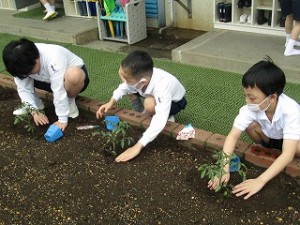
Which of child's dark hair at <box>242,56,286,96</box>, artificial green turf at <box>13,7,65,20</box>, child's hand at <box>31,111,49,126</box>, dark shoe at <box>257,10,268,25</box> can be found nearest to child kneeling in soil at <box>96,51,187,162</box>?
child's hand at <box>31,111,49,126</box>

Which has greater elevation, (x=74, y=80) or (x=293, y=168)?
(x=74, y=80)

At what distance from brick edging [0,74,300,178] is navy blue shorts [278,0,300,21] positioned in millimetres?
1988

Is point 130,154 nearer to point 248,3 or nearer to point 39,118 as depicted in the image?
point 39,118

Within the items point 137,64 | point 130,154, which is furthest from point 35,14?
point 130,154

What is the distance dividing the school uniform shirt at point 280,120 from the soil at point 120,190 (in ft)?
0.80

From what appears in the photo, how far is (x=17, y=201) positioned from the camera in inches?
88.8

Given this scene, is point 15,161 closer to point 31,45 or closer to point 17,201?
point 17,201

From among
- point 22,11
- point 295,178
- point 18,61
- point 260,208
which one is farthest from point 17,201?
point 22,11

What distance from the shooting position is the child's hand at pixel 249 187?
6.75 feet

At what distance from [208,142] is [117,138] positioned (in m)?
0.62

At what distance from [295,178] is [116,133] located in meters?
1.08

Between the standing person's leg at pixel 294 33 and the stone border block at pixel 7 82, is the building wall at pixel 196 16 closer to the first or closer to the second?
the standing person's leg at pixel 294 33

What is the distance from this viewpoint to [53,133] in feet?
9.16

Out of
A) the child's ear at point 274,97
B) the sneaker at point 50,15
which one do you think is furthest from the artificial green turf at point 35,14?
the child's ear at point 274,97
